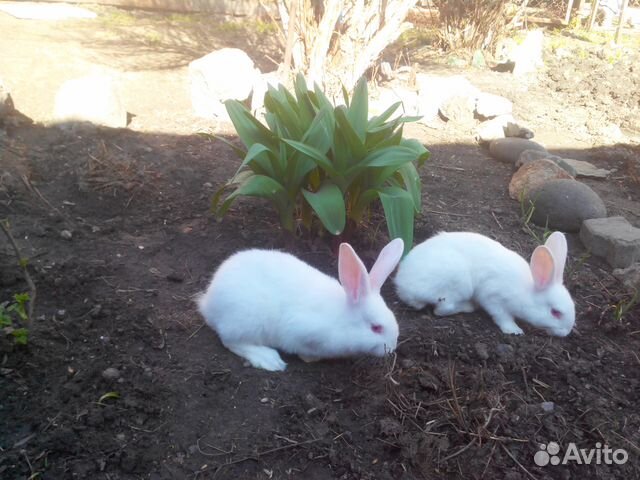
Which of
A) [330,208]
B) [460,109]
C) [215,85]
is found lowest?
[460,109]

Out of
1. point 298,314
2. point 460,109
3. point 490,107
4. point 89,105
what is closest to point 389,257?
point 298,314

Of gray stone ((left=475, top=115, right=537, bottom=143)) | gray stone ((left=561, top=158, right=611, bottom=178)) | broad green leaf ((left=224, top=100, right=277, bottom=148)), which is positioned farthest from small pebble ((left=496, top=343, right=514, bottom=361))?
gray stone ((left=475, top=115, right=537, bottom=143))

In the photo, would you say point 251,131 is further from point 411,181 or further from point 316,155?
point 411,181

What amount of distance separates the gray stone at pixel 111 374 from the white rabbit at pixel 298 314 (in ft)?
1.63

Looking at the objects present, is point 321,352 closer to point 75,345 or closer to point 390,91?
point 75,345

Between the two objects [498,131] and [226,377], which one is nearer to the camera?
[226,377]

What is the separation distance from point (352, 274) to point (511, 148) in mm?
3281

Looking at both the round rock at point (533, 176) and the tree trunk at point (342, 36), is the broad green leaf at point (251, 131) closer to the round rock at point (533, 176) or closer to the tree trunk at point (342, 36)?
the round rock at point (533, 176)

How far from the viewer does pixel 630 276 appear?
342cm

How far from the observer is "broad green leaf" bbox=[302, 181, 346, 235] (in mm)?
3012

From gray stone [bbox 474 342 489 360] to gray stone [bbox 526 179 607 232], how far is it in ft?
5.41

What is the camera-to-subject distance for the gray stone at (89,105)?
4652mm

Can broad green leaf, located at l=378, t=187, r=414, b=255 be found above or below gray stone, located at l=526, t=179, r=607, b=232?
above

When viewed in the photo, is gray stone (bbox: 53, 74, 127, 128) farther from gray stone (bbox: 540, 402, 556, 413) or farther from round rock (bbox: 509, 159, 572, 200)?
gray stone (bbox: 540, 402, 556, 413)
